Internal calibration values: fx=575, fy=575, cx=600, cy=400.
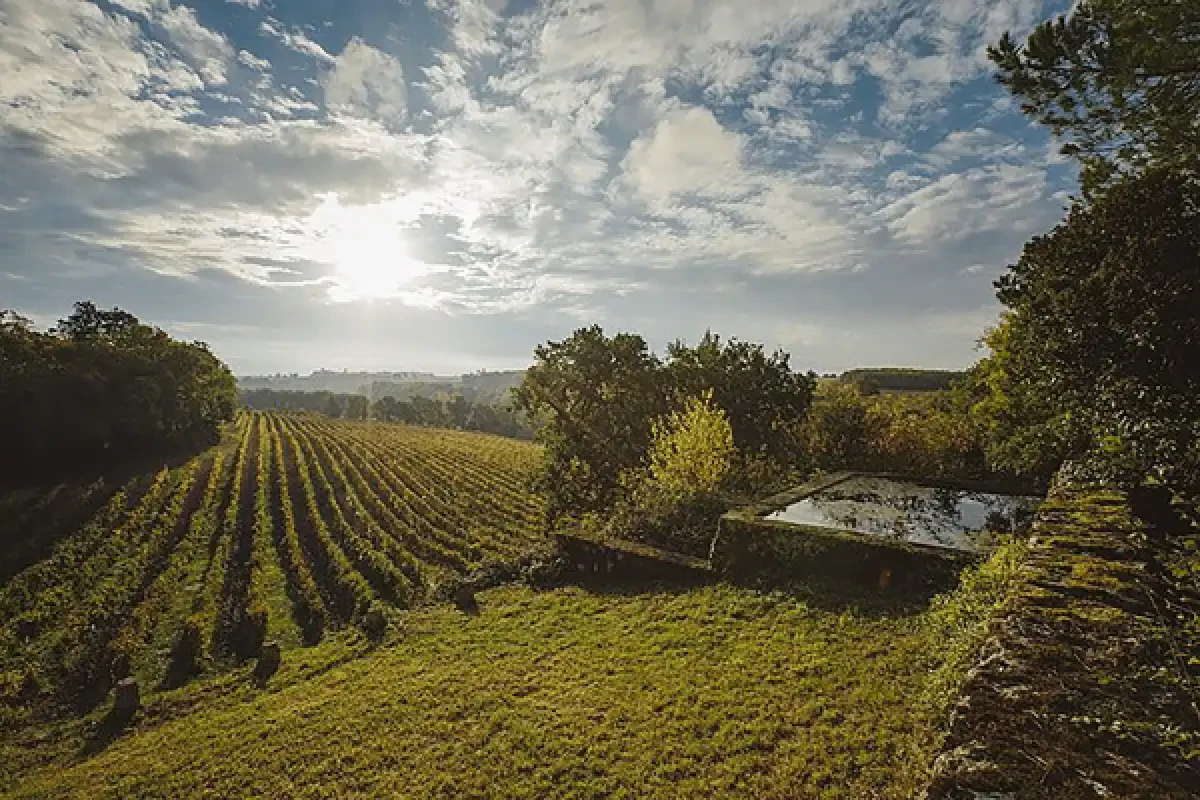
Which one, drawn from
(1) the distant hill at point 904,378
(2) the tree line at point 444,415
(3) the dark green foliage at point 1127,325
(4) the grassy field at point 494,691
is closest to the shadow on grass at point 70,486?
(4) the grassy field at point 494,691

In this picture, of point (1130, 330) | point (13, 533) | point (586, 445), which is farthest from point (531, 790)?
point (13, 533)

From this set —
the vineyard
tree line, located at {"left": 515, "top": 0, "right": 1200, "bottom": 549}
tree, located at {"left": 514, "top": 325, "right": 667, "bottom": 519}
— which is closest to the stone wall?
tree line, located at {"left": 515, "top": 0, "right": 1200, "bottom": 549}

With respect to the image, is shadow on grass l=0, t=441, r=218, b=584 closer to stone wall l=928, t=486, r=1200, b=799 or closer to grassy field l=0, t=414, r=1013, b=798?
grassy field l=0, t=414, r=1013, b=798

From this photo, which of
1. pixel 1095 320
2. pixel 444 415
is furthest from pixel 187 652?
pixel 444 415

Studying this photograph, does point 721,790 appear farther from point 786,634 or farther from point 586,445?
point 586,445

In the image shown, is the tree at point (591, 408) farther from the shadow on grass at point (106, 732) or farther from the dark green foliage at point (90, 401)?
the dark green foliage at point (90, 401)

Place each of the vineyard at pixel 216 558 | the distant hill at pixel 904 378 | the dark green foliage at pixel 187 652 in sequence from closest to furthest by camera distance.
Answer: the dark green foliage at pixel 187 652 < the vineyard at pixel 216 558 < the distant hill at pixel 904 378
